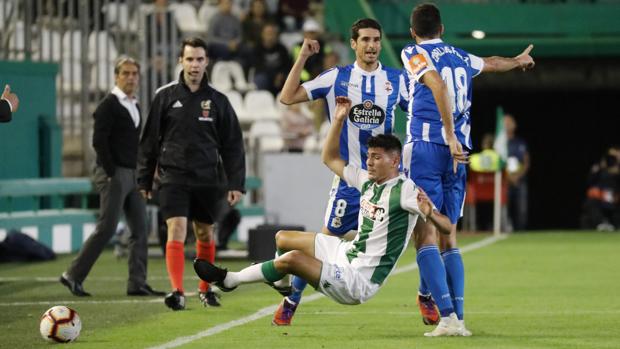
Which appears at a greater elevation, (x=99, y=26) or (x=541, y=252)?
(x=99, y=26)

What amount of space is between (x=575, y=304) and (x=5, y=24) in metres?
9.49

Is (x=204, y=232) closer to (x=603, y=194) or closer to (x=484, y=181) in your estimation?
(x=484, y=181)

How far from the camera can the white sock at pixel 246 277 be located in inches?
380

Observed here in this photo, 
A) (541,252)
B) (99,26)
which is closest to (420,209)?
(541,252)

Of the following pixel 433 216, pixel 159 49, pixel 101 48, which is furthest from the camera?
pixel 159 49

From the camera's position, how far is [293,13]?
2739cm

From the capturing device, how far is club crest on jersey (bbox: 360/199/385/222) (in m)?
9.52

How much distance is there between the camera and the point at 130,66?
1304 cm

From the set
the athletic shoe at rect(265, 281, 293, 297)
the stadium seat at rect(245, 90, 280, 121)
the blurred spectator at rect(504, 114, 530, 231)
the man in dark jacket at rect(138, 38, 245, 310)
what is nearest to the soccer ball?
the athletic shoe at rect(265, 281, 293, 297)

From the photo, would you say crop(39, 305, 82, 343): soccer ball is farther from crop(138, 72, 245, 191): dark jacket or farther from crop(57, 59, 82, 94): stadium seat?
crop(57, 59, 82, 94): stadium seat

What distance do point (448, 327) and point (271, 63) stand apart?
53.6ft

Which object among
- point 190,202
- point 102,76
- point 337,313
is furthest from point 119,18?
point 337,313

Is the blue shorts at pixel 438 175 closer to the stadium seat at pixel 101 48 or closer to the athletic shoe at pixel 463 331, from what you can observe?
the athletic shoe at pixel 463 331

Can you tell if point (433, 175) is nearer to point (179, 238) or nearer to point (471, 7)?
point (179, 238)
